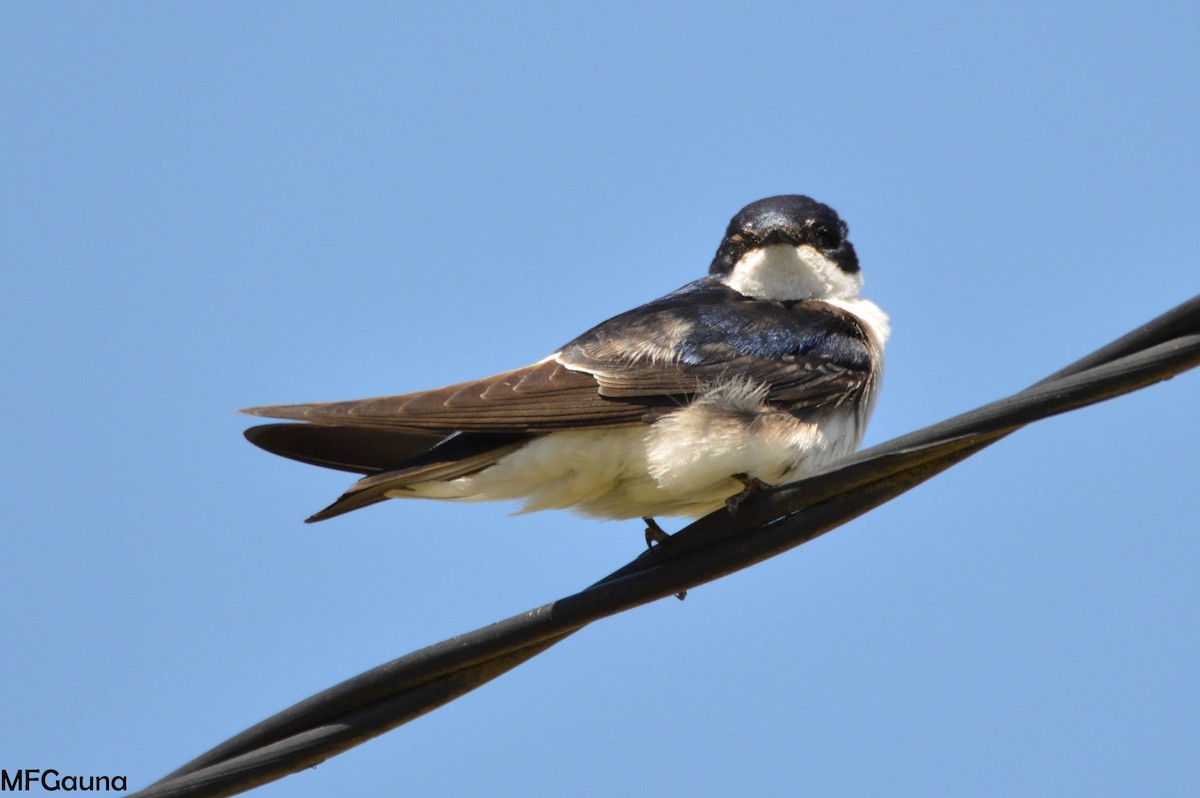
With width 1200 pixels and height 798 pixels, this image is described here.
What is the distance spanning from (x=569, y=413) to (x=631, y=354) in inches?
12.5

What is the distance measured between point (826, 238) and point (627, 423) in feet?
5.03

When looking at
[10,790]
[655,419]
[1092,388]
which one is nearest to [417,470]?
[655,419]

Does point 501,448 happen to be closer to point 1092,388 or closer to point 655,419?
point 655,419

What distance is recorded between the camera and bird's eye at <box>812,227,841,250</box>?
5.14 metres

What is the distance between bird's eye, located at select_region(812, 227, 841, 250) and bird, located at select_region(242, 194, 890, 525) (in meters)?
0.76

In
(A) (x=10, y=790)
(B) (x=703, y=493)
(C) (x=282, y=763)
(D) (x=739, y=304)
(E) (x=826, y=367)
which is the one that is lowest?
(C) (x=282, y=763)

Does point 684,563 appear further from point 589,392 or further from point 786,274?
Answer: point 786,274

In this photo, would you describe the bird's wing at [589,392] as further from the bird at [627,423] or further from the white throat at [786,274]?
the white throat at [786,274]

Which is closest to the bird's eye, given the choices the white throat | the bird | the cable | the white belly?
the white throat

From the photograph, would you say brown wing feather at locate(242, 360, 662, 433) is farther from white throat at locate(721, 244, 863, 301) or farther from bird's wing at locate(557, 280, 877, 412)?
white throat at locate(721, 244, 863, 301)

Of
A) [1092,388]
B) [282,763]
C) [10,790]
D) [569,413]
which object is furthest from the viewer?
[569,413]

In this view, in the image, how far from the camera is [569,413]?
388cm

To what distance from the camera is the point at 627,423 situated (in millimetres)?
3967

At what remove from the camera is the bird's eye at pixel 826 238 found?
5.14 meters
